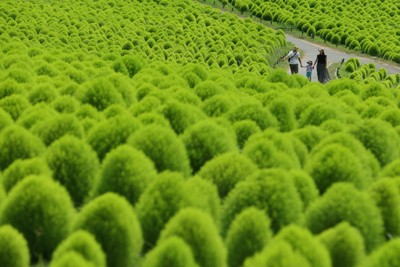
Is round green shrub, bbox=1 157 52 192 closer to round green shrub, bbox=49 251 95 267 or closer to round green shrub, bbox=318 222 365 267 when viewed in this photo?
round green shrub, bbox=49 251 95 267

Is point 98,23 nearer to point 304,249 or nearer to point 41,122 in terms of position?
point 41,122

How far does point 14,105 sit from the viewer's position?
374 inches

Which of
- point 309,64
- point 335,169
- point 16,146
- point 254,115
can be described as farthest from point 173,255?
point 309,64

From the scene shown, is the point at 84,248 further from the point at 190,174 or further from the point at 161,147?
the point at 190,174

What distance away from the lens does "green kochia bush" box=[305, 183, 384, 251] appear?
21.5 ft

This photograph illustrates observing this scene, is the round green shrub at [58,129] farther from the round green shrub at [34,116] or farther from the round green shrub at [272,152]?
→ the round green shrub at [272,152]

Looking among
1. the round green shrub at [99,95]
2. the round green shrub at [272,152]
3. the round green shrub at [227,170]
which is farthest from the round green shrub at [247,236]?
the round green shrub at [99,95]

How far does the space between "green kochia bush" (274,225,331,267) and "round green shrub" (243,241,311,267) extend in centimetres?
8

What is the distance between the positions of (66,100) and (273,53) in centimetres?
2763

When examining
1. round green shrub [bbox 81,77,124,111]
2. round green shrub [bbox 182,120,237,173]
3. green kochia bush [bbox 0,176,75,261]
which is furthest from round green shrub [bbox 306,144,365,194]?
round green shrub [bbox 81,77,124,111]

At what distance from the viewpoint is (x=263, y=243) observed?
6199 mm

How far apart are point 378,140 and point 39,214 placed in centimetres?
418

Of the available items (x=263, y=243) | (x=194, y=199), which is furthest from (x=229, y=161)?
(x=263, y=243)

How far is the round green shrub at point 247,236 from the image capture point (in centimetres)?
621
